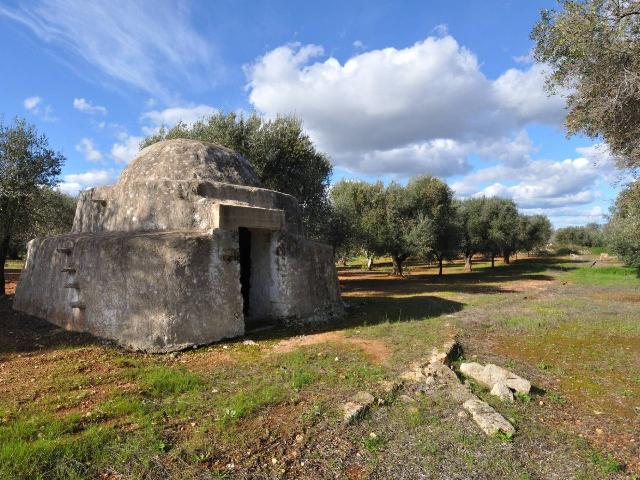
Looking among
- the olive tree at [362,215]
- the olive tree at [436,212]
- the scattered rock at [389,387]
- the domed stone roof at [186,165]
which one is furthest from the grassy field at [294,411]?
the olive tree at [436,212]

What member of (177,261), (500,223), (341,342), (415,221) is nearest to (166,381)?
(177,261)

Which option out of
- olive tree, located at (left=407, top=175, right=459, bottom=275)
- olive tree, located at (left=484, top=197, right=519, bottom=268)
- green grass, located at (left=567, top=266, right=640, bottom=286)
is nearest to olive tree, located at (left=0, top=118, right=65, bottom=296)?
olive tree, located at (left=407, top=175, right=459, bottom=275)

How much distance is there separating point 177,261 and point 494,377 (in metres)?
5.68

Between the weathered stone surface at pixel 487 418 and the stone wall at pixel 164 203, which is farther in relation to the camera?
the stone wall at pixel 164 203

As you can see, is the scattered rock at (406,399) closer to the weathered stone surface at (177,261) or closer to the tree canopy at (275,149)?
the weathered stone surface at (177,261)

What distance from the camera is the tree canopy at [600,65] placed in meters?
8.04

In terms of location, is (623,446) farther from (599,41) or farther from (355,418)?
Answer: (599,41)

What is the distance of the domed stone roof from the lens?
10.5 metres

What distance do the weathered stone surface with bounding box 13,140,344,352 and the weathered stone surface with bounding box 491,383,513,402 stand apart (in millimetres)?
4907

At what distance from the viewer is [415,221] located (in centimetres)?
2792

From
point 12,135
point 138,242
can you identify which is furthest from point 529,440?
point 12,135

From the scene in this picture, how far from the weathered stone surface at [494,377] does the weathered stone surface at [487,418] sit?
3.23 feet

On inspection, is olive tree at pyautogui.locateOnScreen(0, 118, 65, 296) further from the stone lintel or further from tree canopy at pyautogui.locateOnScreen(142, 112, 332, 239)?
the stone lintel

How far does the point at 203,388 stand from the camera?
576cm
